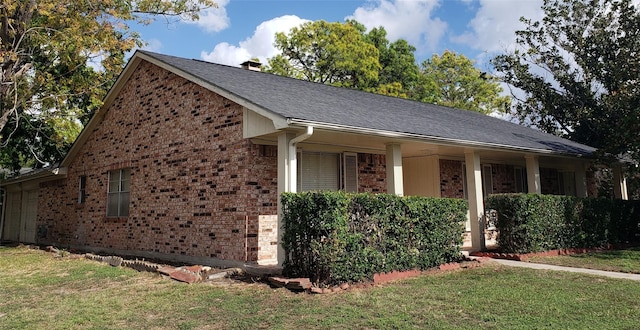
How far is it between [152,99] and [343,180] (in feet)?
19.2

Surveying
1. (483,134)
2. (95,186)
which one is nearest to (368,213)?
(483,134)

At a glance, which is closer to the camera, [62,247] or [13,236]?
[62,247]

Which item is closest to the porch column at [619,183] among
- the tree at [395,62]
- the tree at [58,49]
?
the tree at [58,49]

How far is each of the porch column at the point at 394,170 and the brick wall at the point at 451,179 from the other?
13.0ft

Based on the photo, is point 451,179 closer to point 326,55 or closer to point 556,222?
point 556,222

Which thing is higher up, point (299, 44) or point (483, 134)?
point (299, 44)

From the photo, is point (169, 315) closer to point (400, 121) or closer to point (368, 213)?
point (368, 213)

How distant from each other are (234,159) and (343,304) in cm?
465

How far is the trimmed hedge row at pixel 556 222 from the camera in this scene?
35.6 ft

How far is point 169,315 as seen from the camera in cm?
591

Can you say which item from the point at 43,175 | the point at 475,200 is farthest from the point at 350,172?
the point at 43,175

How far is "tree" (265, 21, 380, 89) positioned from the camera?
116 ft

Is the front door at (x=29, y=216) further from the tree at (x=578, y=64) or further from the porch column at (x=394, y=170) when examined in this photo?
the tree at (x=578, y=64)

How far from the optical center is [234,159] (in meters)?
9.74
